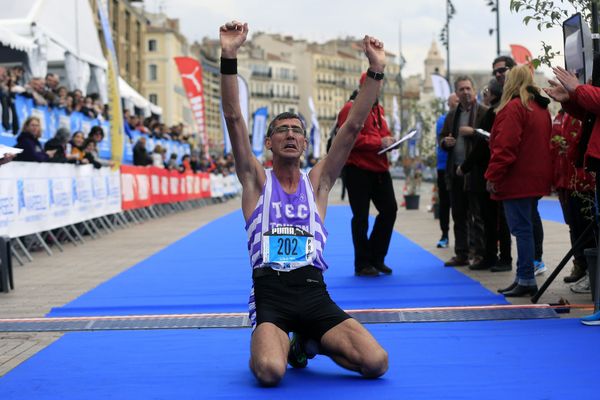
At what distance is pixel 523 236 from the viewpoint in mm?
8906

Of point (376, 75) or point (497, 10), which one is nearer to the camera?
point (376, 75)

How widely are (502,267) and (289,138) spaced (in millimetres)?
5482

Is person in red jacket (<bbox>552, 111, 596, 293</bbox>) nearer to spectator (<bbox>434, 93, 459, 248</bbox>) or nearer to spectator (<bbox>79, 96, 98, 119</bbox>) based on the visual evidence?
spectator (<bbox>434, 93, 459, 248</bbox>)

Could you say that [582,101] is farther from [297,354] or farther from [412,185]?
[412,185]

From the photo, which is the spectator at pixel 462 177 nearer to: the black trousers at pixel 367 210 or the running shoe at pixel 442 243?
the black trousers at pixel 367 210

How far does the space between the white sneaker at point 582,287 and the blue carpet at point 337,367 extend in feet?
5.85

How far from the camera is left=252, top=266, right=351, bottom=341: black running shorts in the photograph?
5949 mm

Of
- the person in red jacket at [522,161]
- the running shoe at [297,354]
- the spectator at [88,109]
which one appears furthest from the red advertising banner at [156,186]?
the running shoe at [297,354]

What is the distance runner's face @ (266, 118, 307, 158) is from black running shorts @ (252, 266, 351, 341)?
0.68 metres

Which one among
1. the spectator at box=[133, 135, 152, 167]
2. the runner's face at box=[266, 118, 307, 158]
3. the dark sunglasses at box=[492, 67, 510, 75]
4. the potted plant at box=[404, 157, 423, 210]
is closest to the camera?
the runner's face at box=[266, 118, 307, 158]

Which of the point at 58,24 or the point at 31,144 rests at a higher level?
the point at 58,24

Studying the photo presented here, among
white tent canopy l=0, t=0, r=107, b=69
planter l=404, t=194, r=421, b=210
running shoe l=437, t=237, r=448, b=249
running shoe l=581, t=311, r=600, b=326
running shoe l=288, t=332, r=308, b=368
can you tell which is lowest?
planter l=404, t=194, r=421, b=210

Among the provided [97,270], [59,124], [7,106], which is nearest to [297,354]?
[97,270]

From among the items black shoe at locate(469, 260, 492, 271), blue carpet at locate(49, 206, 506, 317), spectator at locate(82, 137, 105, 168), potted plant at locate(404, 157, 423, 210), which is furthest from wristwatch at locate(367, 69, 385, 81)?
potted plant at locate(404, 157, 423, 210)
